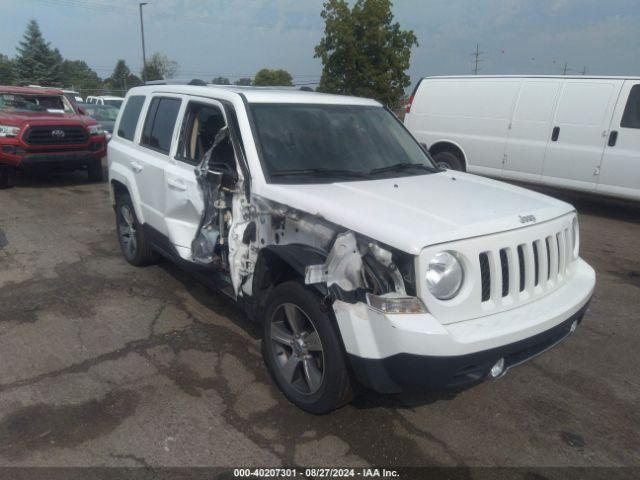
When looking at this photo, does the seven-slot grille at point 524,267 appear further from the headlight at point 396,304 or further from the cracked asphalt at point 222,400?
the cracked asphalt at point 222,400

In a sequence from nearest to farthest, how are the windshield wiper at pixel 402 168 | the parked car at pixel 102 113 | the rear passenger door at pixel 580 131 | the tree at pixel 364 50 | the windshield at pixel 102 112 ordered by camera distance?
the windshield wiper at pixel 402 168, the rear passenger door at pixel 580 131, the parked car at pixel 102 113, the windshield at pixel 102 112, the tree at pixel 364 50

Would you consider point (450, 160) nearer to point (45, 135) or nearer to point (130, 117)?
point (130, 117)

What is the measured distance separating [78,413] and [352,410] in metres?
1.64

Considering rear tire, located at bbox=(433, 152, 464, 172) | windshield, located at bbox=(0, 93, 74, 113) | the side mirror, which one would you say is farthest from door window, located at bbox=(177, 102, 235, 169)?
windshield, located at bbox=(0, 93, 74, 113)

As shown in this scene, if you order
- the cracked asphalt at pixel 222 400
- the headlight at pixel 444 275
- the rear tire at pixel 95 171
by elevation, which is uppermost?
the headlight at pixel 444 275

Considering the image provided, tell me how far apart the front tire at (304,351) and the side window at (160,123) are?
211cm

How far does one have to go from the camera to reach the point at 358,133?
4.28m

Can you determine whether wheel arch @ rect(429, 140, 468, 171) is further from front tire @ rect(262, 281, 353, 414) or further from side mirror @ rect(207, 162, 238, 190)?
front tire @ rect(262, 281, 353, 414)

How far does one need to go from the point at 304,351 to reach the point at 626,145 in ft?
23.3

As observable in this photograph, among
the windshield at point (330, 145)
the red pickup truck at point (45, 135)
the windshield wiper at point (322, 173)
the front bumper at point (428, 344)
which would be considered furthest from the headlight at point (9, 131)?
the front bumper at point (428, 344)

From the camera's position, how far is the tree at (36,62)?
178 feet

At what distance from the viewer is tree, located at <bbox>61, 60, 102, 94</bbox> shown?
64.6m

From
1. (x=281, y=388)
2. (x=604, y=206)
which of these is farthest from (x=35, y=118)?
(x=604, y=206)

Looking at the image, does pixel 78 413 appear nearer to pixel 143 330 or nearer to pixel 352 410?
pixel 143 330
